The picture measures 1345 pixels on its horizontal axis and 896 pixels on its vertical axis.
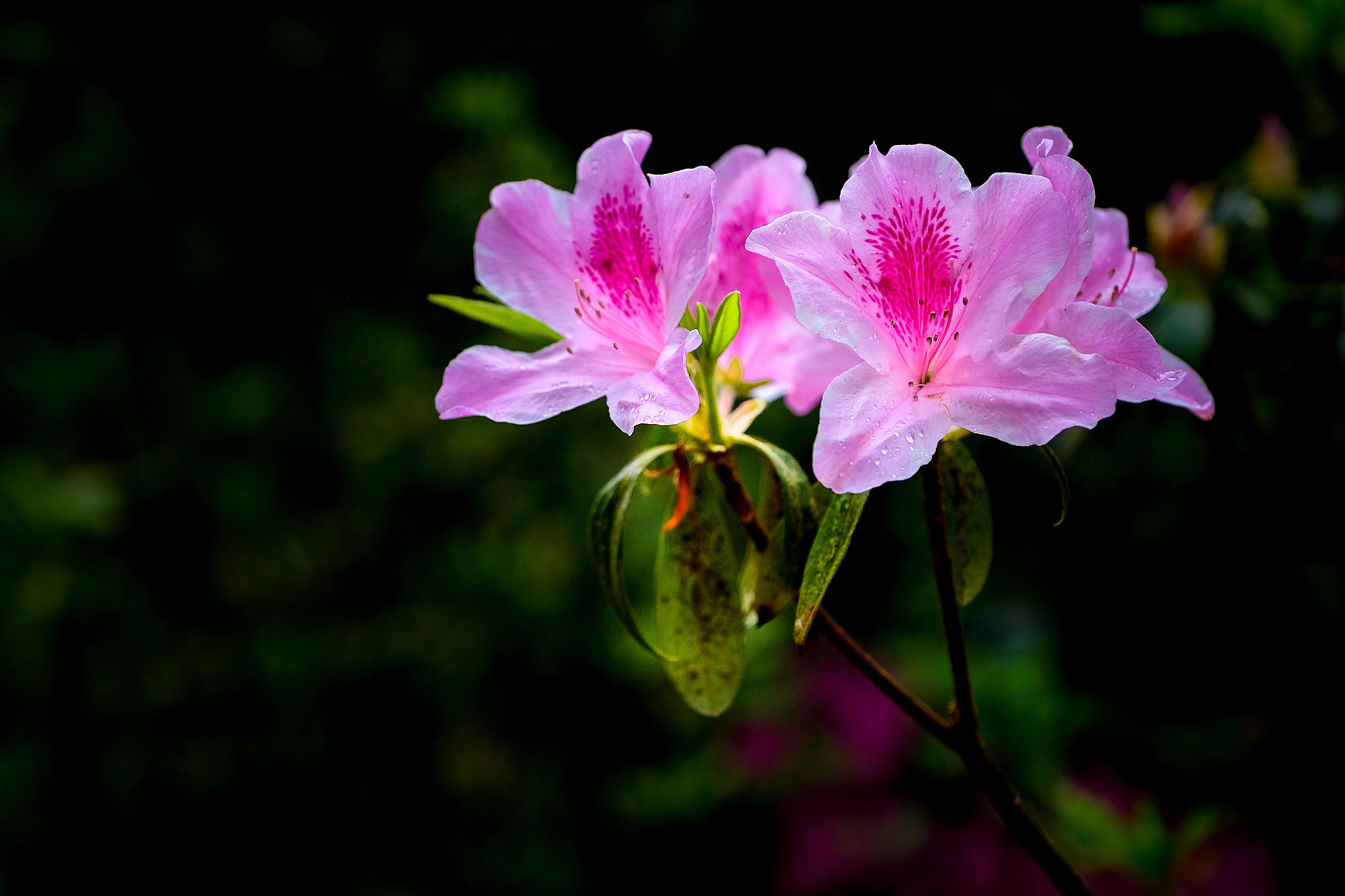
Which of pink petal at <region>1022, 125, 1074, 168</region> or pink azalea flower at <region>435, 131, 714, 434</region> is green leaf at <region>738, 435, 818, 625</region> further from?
pink petal at <region>1022, 125, 1074, 168</region>

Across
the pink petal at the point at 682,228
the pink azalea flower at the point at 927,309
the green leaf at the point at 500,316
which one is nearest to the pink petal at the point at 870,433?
the pink azalea flower at the point at 927,309

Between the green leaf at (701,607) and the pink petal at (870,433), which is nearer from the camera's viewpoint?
the pink petal at (870,433)

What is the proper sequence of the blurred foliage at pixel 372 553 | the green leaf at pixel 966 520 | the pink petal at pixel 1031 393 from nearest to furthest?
the pink petal at pixel 1031 393
the green leaf at pixel 966 520
the blurred foliage at pixel 372 553

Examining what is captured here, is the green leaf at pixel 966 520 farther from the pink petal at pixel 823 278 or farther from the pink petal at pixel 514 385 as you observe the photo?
the pink petal at pixel 514 385

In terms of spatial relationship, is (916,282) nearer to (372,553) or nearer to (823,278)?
(823,278)

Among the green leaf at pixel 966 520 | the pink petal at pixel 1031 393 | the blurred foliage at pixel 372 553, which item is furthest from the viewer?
the blurred foliage at pixel 372 553

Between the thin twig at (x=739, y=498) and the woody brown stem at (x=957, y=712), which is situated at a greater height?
the thin twig at (x=739, y=498)

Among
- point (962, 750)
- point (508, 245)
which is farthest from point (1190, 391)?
point (508, 245)
